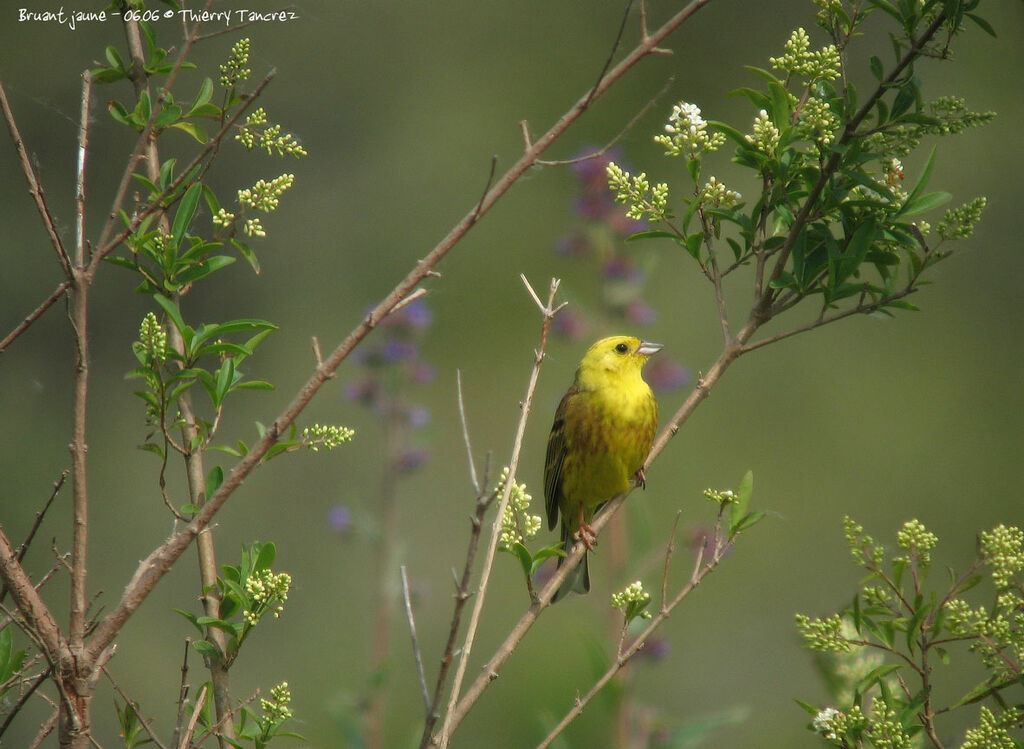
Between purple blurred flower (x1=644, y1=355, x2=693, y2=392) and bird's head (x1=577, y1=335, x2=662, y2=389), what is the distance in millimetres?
74

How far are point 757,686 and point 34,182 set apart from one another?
7.99m

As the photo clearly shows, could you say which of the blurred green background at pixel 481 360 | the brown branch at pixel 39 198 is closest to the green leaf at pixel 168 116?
the brown branch at pixel 39 198

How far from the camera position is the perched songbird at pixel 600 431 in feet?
12.9

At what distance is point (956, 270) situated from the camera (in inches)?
386

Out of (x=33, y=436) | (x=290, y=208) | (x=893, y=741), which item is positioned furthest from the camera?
(x=290, y=208)

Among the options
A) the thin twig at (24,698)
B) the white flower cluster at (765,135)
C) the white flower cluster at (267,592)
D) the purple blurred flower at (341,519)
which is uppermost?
the purple blurred flower at (341,519)

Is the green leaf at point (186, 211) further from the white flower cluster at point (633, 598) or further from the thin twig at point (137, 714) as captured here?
the white flower cluster at point (633, 598)

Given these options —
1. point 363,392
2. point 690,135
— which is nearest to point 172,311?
point 690,135

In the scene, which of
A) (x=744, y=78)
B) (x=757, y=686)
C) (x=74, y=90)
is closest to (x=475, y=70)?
(x=744, y=78)

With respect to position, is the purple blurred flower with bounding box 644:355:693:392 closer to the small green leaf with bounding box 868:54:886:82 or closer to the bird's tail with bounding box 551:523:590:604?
the bird's tail with bounding box 551:523:590:604

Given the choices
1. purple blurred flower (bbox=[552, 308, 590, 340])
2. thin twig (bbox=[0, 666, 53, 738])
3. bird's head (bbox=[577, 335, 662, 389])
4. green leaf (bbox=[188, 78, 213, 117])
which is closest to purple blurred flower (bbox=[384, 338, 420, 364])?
purple blurred flower (bbox=[552, 308, 590, 340])

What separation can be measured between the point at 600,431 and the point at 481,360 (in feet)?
19.4

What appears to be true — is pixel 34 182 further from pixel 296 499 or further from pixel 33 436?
pixel 296 499

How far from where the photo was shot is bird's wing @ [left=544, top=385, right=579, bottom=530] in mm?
4152
